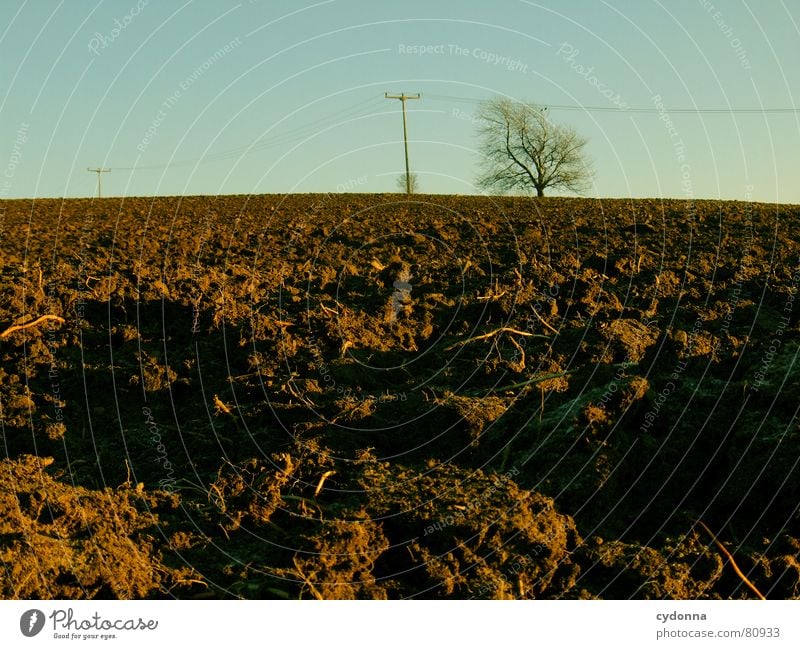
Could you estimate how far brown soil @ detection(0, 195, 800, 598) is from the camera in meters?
6.62

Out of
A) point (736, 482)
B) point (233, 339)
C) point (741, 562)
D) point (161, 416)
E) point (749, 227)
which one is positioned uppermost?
point (749, 227)

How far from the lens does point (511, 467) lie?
7.59m

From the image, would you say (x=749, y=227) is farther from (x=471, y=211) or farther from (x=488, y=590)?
(x=488, y=590)

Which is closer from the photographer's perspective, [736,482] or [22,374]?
[736,482]

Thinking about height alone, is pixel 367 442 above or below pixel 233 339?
below

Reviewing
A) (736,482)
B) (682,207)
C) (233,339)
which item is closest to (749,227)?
(682,207)

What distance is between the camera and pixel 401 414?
8508mm

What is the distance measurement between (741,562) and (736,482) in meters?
0.89

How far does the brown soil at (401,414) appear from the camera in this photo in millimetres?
6617

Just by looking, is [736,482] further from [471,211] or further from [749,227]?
[471,211]

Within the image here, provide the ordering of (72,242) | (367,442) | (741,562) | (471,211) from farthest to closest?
1. (471,211)
2. (72,242)
3. (367,442)
4. (741,562)

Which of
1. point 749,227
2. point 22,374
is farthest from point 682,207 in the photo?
point 22,374
